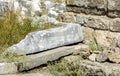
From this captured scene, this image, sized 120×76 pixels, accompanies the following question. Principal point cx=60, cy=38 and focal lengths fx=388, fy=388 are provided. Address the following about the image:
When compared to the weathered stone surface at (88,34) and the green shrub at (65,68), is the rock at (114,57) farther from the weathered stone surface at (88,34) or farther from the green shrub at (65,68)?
the weathered stone surface at (88,34)

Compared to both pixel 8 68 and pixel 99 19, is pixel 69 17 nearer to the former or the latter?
pixel 99 19

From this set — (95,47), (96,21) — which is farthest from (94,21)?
(95,47)

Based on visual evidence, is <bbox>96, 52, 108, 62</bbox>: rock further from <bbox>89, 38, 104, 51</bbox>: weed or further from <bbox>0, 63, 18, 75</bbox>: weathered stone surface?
<bbox>0, 63, 18, 75</bbox>: weathered stone surface

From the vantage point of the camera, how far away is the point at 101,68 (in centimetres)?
480

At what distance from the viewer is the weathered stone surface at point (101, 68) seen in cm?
474

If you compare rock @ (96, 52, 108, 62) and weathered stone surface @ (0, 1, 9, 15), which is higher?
weathered stone surface @ (0, 1, 9, 15)

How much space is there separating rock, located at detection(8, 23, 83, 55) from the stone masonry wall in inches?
7.2

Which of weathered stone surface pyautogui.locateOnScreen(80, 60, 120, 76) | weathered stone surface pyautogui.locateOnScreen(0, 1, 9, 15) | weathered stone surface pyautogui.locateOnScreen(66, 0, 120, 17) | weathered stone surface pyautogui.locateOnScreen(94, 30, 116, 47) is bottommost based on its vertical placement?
weathered stone surface pyautogui.locateOnScreen(80, 60, 120, 76)

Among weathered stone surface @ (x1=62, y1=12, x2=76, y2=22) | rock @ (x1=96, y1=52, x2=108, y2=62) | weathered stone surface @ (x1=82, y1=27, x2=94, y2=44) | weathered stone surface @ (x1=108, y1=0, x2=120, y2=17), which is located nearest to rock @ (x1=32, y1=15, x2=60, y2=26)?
weathered stone surface @ (x1=62, y1=12, x2=76, y2=22)

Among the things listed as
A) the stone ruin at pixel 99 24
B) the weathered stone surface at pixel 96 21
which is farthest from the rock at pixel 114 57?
the weathered stone surface at pixel 96 21

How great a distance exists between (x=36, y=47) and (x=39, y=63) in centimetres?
25

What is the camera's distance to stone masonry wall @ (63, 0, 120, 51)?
5562mm

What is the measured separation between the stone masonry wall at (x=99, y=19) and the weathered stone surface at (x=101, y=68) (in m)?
0.57

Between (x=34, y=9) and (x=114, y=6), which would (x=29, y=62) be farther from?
(x=34, y=9)
